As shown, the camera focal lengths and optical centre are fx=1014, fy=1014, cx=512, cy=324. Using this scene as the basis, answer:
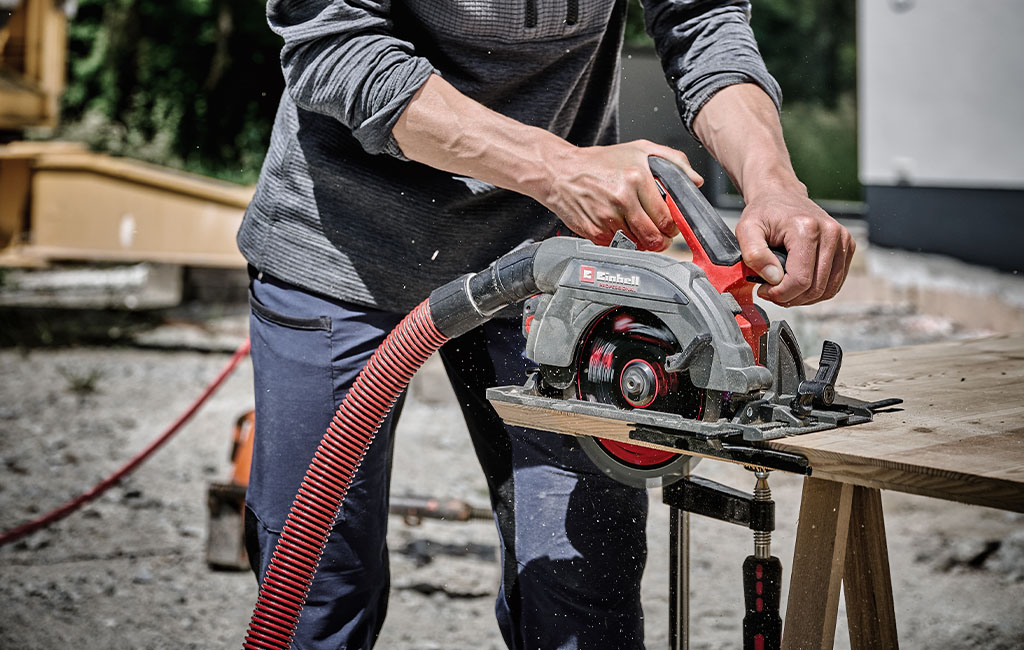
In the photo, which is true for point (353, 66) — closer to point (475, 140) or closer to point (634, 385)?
point (475, 140)

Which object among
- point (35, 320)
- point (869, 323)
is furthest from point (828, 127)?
point (35, 320)

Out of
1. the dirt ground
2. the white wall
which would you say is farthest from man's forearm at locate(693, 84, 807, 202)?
the white wall

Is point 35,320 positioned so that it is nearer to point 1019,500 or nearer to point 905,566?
point 905,566

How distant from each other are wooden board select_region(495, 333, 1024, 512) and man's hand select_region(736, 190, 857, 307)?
0.67ft

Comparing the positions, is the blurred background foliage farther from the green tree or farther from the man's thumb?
the man's thumb

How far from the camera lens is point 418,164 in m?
1.73

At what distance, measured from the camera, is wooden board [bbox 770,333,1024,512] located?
113 centimetres

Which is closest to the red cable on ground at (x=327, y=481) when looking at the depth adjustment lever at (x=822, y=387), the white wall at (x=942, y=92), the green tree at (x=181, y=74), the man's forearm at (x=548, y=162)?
the man's forearm at (x=548, y=162)

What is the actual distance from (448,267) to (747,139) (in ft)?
1.81

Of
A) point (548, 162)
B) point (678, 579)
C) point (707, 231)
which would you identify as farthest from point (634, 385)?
point (678, 579)

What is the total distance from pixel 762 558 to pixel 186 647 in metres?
2.04

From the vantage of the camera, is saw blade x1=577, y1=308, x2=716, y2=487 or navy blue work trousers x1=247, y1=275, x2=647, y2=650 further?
navy blue work trousers x1=247, y1=275, x2=647, y2=650

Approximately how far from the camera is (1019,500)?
1.09 metres

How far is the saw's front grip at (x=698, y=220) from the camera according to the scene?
54.6 inches
